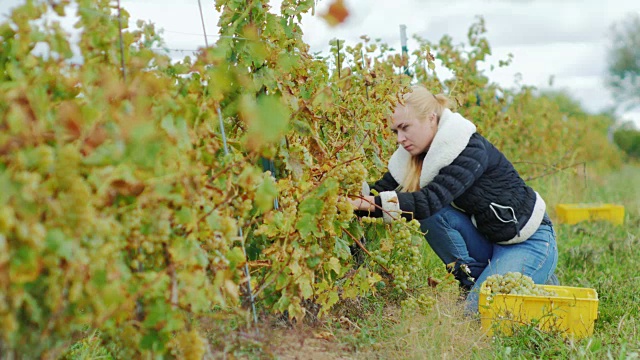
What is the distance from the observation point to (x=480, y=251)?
3.80 metres

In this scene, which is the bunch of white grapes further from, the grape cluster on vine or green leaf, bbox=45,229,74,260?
green leaf, bbox=45,229,74,260

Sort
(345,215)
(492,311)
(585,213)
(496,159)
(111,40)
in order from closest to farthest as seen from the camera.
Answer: (111,40), (345,215), (492,311), (496,159), (585,213)

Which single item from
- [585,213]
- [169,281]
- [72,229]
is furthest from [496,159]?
[585,213]

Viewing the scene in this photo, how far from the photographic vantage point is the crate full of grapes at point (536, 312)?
303 centimetres

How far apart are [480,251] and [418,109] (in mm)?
920

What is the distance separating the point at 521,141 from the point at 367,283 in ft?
17.5

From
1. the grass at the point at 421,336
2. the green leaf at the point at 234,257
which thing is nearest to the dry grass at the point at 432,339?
the grass at the point at 421,336

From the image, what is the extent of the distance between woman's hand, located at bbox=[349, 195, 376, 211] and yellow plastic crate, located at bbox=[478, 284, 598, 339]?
0.64 meters

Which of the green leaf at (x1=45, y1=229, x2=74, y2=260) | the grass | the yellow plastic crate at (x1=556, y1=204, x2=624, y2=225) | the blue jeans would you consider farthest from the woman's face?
the yellow plastic crate at (x1=556, y1=204, x2=624, y2=225)

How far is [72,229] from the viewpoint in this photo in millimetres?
1465

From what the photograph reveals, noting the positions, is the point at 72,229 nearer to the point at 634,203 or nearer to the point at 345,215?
the point at 345,215

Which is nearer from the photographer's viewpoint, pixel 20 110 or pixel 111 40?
pixel 20 110

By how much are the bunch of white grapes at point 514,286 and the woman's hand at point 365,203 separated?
674mm

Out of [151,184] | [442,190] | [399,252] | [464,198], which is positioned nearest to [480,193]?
[464,198]
